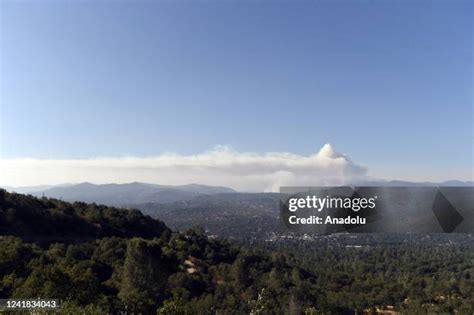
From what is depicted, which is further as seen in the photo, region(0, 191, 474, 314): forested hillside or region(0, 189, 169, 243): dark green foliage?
region(0, 189, 169, 243): dark green foliage

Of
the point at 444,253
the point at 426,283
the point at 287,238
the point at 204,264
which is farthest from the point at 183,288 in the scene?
the point at 287,238

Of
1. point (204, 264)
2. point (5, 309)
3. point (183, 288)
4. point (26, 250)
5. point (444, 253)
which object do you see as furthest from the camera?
point (444, 253)

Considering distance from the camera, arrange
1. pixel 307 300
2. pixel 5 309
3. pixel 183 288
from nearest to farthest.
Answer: pixel 5 309
pixel 183 288
pixel 307 300

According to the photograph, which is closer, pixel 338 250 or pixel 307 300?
pixel 307 300

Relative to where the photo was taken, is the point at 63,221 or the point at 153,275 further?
the point at 63,221

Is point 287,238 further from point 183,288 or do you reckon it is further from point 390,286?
point 183,288

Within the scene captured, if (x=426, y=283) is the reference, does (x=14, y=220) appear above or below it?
above

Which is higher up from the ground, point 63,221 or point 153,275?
point 63,221

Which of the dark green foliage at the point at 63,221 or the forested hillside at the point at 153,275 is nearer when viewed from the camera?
the forested hillside at the point at 153,275
